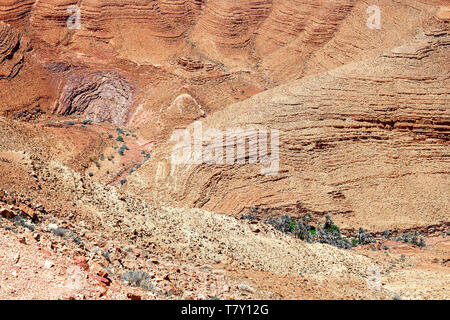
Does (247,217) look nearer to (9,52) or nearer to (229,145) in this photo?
(229,145)

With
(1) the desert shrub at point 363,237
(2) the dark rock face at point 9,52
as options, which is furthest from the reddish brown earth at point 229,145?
(1) the desert shrub at point 363,237

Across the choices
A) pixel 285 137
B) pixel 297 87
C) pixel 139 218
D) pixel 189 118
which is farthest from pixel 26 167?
pixel 189 118

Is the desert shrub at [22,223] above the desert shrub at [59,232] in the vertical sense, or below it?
above

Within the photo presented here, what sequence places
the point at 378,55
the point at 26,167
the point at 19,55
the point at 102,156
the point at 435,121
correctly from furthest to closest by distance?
the point at 19,55
the point at 102,156
the point at 378,55
the point at 435,121
the point at 26,167

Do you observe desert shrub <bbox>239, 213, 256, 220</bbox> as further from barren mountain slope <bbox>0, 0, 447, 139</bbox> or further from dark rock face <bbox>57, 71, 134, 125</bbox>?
dark rock face <bbox>57, 71, 134, 125</bbox>

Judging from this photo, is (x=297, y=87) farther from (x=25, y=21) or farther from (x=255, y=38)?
(x=25, y=21)

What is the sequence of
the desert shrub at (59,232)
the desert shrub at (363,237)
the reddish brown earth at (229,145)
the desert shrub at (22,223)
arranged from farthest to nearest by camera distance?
the desert shrub at (363,237) < the reddish brown earth at (229,145) < the desert shrub at (59,232) < the desert shrub at (22,223)

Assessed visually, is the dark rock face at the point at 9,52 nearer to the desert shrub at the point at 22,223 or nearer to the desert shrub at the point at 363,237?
the desert shrub at the point at 363,237
